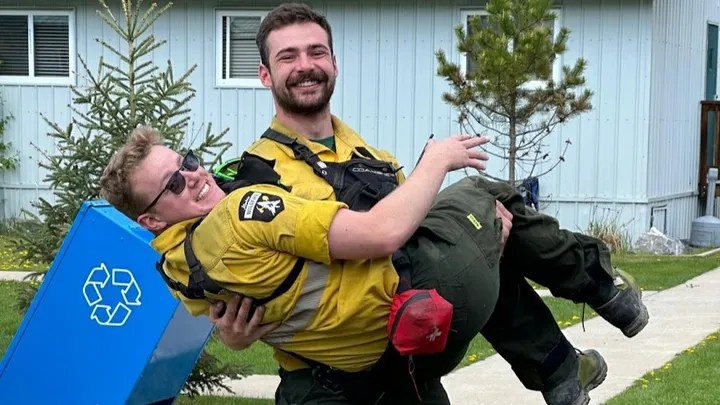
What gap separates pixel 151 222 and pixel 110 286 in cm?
201

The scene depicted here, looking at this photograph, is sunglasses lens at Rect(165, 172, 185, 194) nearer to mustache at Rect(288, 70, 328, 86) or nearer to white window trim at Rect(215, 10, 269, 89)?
mustache at Rect(288, 70, 328, 86)

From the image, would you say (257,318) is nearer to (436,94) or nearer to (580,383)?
→ (580,383)

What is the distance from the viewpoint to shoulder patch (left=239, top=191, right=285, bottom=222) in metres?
3.26

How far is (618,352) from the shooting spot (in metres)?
9.02

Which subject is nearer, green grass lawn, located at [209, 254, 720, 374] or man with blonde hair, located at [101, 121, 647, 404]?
man with blonde hair, located at [101, 121, 647, 404]

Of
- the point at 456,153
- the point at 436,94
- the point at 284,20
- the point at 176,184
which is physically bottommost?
the point at 176,184

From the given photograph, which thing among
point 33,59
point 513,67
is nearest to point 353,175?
point 513,67

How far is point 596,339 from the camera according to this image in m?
9.53

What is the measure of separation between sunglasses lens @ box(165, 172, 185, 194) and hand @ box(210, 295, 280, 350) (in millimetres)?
358

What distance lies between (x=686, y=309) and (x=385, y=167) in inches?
307

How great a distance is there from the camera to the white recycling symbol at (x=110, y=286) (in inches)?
218

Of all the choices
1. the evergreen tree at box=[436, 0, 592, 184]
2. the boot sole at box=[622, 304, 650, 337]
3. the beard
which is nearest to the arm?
the beard

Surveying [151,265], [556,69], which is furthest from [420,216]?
[556,69]

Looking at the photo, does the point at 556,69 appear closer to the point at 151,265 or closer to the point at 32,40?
the point at 32,40
